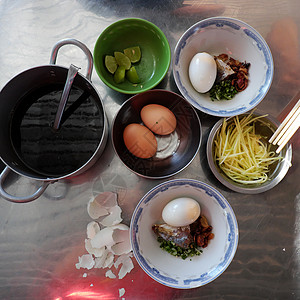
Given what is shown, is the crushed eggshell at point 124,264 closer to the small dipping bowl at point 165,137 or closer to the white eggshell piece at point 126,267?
the white eggshell piece at point 126,267

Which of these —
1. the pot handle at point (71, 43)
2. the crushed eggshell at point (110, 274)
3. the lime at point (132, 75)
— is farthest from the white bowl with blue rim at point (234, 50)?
the crushed eggshell at point (110, 274)

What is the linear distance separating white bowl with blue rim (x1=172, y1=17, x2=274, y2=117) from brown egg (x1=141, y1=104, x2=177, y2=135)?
0.09m

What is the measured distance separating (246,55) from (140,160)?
508 mm

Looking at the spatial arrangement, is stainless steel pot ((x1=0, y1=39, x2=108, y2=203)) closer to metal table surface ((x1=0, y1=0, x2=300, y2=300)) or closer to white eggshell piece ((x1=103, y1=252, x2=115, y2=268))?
metal table surface ((x1=0, y1=0, x2=300, y2=300))

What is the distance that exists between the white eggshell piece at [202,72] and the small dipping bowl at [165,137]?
74 millimetres

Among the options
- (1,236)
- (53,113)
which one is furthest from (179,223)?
(1,236)

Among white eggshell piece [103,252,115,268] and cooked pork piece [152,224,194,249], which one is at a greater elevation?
cooked pork piece [152,224,194,249]

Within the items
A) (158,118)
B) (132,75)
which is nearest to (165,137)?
(158,118)

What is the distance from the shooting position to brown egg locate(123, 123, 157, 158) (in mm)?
874

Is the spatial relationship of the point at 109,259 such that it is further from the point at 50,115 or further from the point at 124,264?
the point at 50,115

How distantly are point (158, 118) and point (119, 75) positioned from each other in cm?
19

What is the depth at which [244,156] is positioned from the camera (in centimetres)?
93

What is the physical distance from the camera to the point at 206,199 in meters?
0.87

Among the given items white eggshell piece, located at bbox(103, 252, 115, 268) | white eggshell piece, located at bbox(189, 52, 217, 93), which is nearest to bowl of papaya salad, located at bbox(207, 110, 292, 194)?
white eggshell piece, located at bbox(189, 52, 217, 93)
